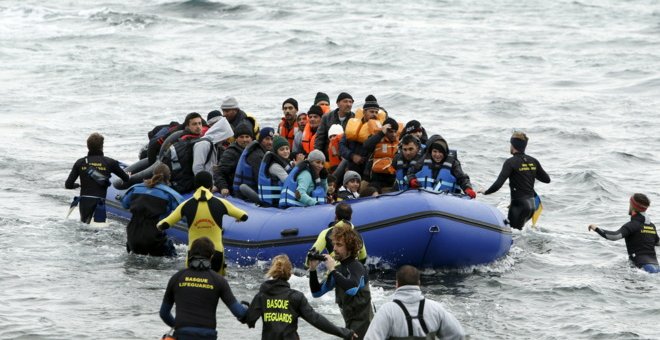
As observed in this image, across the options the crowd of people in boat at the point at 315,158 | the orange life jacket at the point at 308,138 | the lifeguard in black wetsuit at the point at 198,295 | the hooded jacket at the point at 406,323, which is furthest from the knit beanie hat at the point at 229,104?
the hooded jacket at the point at 406,323

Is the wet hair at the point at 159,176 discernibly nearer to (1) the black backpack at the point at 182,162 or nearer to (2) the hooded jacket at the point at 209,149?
(2) the hooded jacket at the point at 209,149

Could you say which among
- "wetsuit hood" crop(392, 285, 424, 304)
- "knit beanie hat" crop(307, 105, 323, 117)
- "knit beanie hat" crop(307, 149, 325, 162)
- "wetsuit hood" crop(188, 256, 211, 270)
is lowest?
"wetsuit hood" crop(392, 285, 424, 304)

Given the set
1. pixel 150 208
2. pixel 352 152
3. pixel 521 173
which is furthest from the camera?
pixel 521 173

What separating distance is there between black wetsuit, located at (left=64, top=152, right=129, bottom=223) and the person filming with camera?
5462 mm

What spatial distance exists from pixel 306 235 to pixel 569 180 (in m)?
8.93

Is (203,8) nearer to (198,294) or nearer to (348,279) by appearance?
(348,279)


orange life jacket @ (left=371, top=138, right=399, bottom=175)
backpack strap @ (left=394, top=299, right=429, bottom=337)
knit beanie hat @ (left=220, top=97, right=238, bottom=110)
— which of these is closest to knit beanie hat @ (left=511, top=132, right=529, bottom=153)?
orange life jacket @ (left=371, top=138, right=399, bottom=175)

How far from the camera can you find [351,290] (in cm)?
916

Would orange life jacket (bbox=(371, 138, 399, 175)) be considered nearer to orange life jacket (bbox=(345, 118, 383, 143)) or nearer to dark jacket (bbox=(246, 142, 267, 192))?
orange life jacket (bbox=(345, 118, 383, 143))

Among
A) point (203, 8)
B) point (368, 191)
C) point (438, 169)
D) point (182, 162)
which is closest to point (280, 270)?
point (368, 191)

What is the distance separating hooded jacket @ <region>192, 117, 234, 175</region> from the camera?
13.7m

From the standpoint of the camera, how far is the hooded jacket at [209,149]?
1373 centimetres

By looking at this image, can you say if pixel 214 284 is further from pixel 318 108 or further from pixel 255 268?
pixel 318 108

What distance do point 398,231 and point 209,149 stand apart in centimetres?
272
